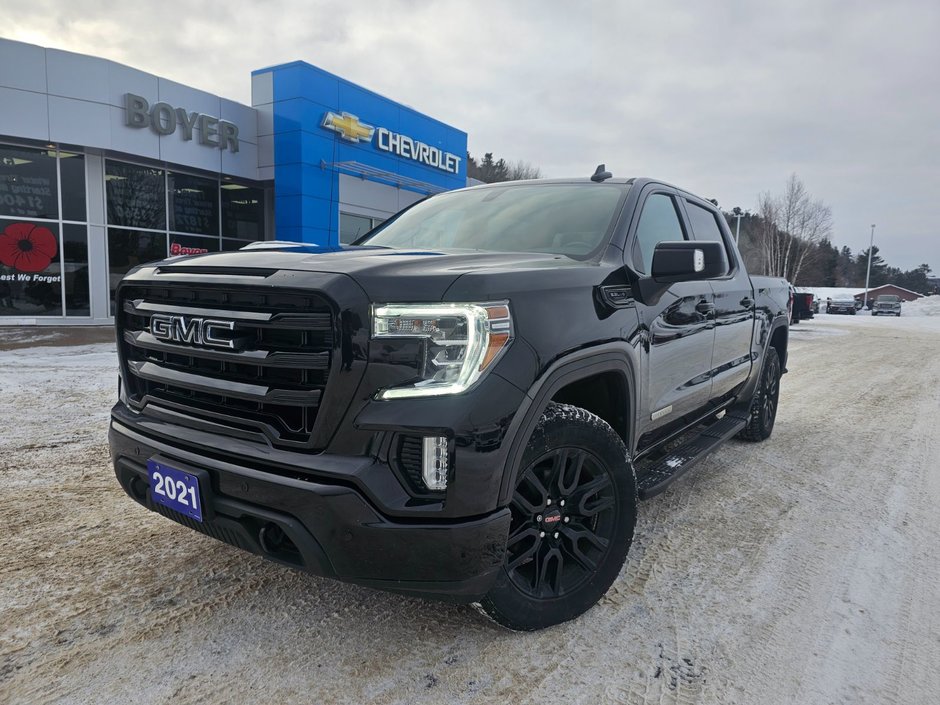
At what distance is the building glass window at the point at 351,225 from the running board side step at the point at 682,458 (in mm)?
15482

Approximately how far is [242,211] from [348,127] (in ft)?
12.6

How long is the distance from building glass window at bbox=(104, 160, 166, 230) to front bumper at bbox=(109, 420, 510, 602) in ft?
52.0

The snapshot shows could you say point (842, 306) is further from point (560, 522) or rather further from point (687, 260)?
point (560, 522)

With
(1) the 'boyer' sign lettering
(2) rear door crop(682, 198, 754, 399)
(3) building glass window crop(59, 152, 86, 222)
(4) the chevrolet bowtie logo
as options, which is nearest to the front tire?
(2) rear door crop(682, 198, 754, 399)

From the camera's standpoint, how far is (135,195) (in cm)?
1567

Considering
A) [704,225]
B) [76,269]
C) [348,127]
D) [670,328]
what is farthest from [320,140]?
[670,328]

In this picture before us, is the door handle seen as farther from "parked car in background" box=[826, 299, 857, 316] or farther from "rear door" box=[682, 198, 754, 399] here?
"parked car in background" box=[826, 299, 857, 316]

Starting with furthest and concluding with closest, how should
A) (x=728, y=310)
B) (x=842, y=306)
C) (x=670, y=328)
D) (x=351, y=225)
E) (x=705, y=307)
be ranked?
1. (x=842, y=306)
2. (x=351, y=225)
3. (x=728, y=310)
4. (x=705, y=307)
5. (x=670, y=328)

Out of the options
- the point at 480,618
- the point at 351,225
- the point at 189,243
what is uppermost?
the point at 351,225

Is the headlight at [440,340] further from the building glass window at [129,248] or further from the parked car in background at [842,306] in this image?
the parked car in background at [842,306]

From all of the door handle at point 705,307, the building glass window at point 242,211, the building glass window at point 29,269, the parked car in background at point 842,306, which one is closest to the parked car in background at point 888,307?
the parked car in background at point 842,306

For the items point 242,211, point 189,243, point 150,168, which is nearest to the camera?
point 150,168

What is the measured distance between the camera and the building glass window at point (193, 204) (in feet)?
53.8

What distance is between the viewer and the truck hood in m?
1.96
